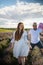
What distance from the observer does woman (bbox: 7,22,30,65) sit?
2400 mm

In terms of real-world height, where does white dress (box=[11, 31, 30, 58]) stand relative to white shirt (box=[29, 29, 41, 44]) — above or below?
below

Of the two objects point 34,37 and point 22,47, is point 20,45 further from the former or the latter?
point 34,37

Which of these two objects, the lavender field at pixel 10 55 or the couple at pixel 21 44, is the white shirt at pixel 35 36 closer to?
the couple at pixel 21 44

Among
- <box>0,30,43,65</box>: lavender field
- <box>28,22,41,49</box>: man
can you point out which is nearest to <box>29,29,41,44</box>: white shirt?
<box>28,22,41,49</box>: man

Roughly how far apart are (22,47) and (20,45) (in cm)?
4

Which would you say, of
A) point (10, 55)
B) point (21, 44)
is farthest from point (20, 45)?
point (10, 55)

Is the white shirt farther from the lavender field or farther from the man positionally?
the lavender field

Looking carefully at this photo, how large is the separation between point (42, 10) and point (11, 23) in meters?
0.45

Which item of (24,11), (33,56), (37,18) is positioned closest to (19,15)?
(24,11)

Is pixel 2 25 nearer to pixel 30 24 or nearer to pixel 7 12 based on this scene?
pixel 7 12

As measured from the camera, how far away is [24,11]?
99.0 inches

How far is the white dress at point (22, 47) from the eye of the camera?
2404 mm

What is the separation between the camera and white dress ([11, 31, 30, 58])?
2404 millimetres

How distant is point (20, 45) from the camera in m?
2.41
